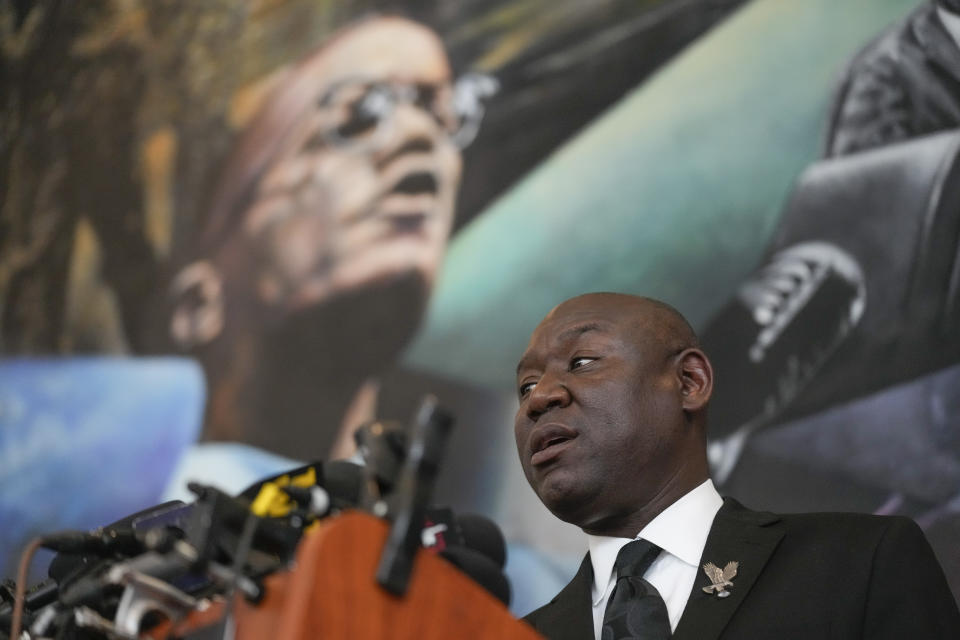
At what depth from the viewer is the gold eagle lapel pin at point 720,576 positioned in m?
2.14

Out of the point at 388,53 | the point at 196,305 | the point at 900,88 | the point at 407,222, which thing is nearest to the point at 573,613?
the point at 900,88

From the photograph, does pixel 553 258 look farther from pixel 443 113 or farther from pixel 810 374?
pixel 810 374

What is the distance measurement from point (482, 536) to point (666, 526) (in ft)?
1.73

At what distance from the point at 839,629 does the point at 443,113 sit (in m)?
3.43

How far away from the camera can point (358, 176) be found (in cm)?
513

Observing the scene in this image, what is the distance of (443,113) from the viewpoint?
509 cm

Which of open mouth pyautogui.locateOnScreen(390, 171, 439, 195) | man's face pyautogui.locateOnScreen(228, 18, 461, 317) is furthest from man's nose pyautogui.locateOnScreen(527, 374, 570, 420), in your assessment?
open mouth pyautogui.locateOnScreen(390, 171, 439, 195)

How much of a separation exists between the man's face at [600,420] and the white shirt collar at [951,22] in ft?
6.67

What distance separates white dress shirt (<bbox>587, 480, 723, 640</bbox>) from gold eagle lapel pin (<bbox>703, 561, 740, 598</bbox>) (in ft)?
0.17

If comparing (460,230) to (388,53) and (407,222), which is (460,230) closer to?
(407,222)

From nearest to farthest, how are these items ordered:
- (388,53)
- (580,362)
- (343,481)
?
(343,481), (580,362), (388,53)

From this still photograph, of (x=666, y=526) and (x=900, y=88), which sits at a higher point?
(x=900, y=88)

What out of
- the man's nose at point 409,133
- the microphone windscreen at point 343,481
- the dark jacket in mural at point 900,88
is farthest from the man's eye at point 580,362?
the man's nose at point 409,133

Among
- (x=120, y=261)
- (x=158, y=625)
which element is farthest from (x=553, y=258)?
(x=158, y=625)
